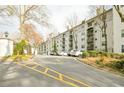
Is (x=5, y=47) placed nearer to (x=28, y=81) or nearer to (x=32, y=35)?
(x=28, y=81)

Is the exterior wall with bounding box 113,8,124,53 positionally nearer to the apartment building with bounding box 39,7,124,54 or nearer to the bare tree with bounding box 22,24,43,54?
the apartment building with bounding box 39,7,124,54

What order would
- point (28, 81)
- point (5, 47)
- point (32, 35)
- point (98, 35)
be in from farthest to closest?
point (32, 35) → point (98, 35) → point (5, 47) → point (28, 81)

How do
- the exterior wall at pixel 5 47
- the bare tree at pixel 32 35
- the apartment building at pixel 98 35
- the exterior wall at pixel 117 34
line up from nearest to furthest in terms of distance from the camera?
the exterior wall at pixel 5 47 → the exterior wall at pixel 117 34 → the apartment building at pixel 98 35 → the bare tree at pixel 32 35

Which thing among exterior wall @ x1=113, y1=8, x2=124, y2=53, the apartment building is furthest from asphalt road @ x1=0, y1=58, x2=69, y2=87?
exterior wall @ x1=113, y1=8, x2=124, y2=53

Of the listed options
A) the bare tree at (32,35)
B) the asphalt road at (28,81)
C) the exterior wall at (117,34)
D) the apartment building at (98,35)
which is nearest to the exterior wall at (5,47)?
the asphalt road at (28,81)

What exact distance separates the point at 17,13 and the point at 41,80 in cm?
2077

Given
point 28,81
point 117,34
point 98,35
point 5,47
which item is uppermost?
point 98,35

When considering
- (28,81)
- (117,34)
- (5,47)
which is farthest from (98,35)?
(28,81)

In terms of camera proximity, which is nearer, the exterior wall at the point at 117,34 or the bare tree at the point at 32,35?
the exterior wall at the point at 117,34

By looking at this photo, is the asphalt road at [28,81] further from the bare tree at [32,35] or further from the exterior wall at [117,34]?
the bare tree at [32,35]

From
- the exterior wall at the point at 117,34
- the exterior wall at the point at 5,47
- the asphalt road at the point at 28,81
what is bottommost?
the asphalt road at the point at 28,81

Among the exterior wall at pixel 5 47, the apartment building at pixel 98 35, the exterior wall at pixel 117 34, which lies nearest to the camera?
the exterior wall at pixel 5 47
